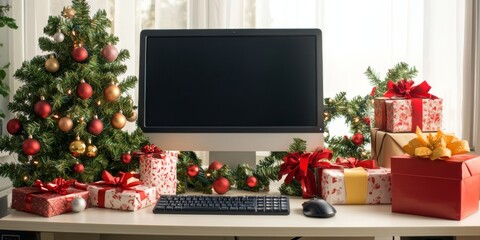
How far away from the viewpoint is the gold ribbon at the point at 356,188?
1.72 metres

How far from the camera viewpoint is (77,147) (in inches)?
69.1

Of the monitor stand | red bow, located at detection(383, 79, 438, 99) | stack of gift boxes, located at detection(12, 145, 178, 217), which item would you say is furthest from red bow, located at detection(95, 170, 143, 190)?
red bow, located at detection(383, 79, 438, 99)

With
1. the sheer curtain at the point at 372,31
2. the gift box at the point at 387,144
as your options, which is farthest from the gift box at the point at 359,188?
the sheer curtain at the point at 372,31

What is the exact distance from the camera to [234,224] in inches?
58.0

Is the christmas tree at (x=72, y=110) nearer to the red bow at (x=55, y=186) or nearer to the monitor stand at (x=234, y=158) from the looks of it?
the red bow at (x=55, y=186)

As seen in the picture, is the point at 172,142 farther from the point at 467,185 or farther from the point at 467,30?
the point at 467,30

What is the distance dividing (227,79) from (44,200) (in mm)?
689

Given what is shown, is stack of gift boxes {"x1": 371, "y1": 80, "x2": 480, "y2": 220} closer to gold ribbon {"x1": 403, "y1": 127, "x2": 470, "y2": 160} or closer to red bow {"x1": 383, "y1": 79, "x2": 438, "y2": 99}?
gold ribbon {"x1": 403, "y1": 127, "x2": 470, "y2": 160}

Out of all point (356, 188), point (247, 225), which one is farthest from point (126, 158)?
point (356, 188)

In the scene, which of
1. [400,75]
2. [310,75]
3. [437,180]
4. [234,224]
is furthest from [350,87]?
[234,224]

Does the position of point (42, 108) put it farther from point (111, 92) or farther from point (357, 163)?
point (357, 163)

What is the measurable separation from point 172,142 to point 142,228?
1.55 feet

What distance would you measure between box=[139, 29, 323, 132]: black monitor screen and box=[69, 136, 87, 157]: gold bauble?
212 millimetres

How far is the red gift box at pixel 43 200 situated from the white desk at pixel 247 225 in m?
0.02
